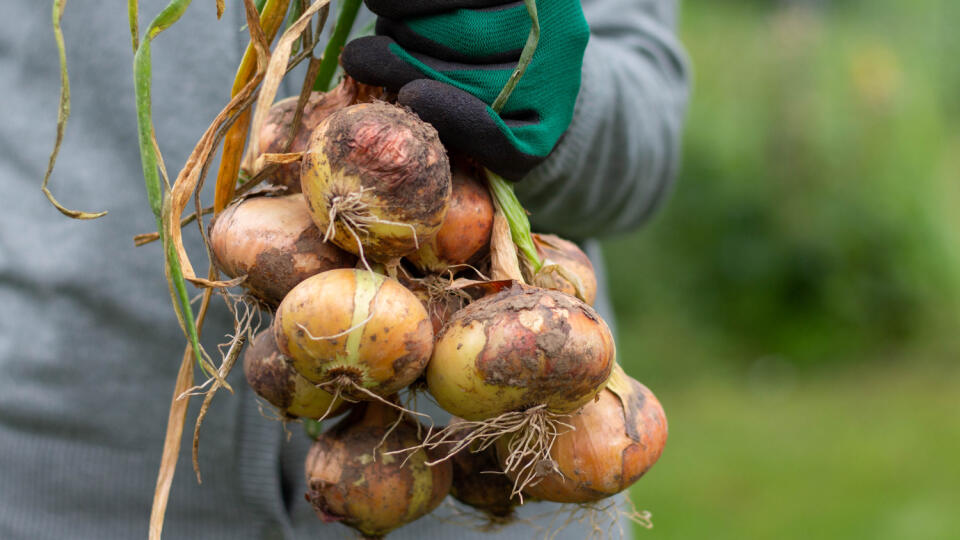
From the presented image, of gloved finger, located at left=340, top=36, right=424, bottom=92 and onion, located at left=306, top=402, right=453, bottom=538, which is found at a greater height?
gloved finger, located at left=340, top=36, right=424, bottom=92

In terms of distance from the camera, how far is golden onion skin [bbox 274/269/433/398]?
0.73 meters

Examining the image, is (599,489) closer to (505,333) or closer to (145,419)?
(505,333)

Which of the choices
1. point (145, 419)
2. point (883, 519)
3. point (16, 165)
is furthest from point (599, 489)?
point (883, 519)

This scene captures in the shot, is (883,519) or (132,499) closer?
(132,499)

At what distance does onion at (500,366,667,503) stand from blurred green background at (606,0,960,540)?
134 inches

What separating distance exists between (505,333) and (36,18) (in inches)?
37.1

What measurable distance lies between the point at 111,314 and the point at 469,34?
27.0 inches

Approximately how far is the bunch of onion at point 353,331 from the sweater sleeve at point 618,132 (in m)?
0.46

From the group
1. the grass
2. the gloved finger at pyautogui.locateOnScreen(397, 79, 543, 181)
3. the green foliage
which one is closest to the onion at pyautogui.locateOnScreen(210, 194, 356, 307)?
the gloved finger at pyautogui.locateOnScreen(397, 79, 543, 181)

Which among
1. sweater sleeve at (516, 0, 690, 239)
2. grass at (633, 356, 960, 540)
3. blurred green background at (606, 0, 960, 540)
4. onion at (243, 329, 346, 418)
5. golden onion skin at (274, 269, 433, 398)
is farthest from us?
blurred green background at (606, 0, 960, 540)

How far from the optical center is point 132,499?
1.27 meters

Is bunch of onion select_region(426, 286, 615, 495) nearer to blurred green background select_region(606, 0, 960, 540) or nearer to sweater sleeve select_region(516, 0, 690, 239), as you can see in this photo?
sweater sleeve select_region(516, 0, 690, 239)

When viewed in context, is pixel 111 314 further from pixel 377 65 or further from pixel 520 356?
pixel 520 356

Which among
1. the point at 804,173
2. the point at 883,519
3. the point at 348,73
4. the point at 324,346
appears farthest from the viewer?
the point at 804,173
